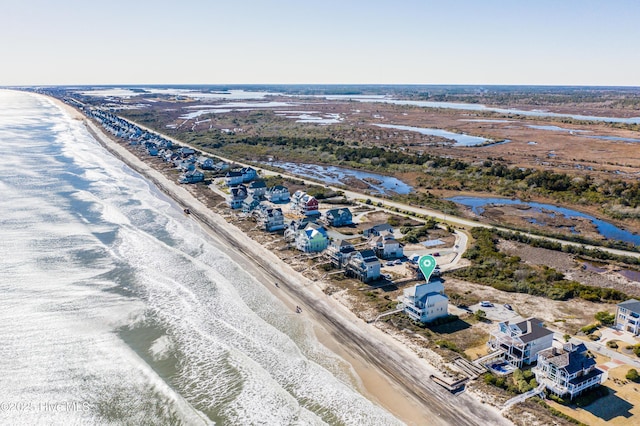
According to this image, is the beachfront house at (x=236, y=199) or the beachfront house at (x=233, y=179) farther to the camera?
the beachfront house at (x=233, y=179)

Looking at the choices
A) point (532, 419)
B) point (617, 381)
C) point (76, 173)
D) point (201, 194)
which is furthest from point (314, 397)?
point (76, 173)

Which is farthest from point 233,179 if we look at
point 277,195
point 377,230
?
point 377,230

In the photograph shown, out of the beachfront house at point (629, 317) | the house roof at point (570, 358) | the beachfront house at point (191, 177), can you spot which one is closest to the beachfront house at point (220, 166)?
the beachfront house at point (191, 177)

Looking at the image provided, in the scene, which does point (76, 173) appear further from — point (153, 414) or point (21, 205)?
point (153, 414)

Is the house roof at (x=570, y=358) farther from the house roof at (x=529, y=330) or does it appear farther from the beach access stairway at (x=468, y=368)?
the beach access stairway at (x=468, y=368)

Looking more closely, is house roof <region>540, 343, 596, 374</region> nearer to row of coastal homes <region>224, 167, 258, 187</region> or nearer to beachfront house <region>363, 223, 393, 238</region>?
beachfront house <region>363, 223, 393, 238</region>
